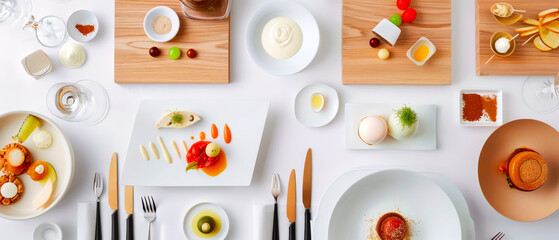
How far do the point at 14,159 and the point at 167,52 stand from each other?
556mm

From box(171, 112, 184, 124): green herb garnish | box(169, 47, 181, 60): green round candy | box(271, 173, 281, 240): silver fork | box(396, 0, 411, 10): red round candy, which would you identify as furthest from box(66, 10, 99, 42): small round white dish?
box(396, 0, 411, 10): red round candy

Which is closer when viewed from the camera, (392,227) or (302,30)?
(392,227)

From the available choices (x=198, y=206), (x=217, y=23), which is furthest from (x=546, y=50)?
(x=198, y=206)

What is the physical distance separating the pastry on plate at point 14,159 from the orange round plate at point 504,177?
1.38 m

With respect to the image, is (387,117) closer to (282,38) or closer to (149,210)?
(282,38)

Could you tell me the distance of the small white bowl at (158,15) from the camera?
1.22m

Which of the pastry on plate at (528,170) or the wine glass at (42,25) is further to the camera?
the wine glass at (42,25)

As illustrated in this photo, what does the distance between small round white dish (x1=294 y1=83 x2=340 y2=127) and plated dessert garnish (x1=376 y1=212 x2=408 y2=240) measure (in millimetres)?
339

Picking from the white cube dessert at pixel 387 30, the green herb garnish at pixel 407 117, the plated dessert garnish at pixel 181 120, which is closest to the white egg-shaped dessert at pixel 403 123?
the green herb garnish at pixel 407 117

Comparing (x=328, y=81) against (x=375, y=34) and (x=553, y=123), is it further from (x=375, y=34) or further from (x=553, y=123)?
(x=553, y=123)

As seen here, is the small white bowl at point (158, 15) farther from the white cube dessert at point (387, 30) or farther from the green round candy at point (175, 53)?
the white cube dessert at point (387, 30)

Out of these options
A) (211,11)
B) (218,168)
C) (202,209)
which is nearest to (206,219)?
(202,209)

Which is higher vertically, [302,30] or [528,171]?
[302,30]

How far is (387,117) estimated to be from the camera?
125cm
